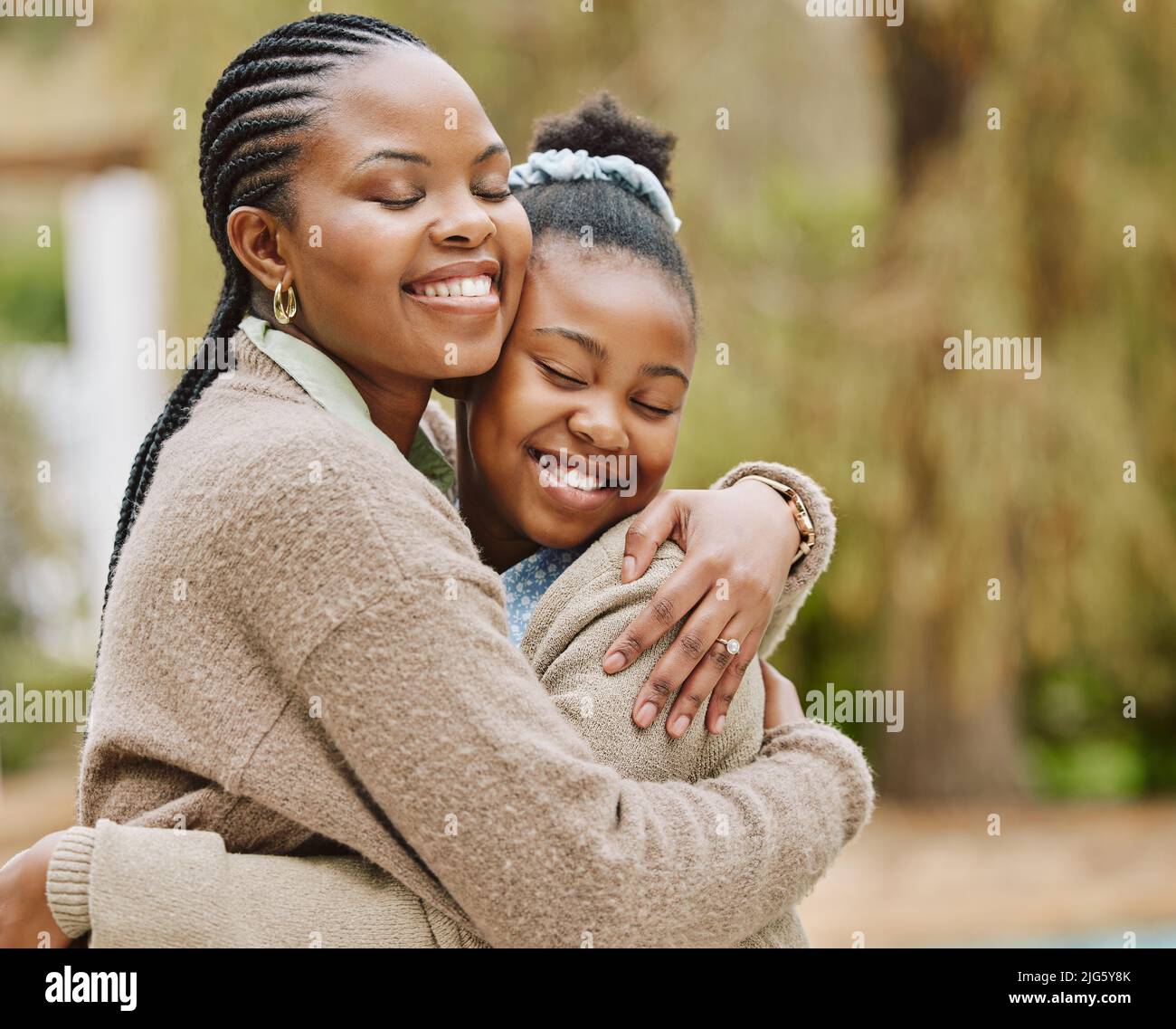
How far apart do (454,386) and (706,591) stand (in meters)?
0.50

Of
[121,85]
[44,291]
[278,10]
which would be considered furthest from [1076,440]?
[44,291]

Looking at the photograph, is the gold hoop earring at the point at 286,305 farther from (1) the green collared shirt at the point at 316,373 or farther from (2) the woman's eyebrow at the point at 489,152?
(2) the woman's eyebrow at the point at 489,152

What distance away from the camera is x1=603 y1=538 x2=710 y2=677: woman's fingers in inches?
59.1

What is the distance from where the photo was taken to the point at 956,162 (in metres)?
5.68

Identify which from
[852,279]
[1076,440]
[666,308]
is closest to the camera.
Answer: [666,308]

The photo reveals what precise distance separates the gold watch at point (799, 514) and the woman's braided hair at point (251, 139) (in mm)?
726

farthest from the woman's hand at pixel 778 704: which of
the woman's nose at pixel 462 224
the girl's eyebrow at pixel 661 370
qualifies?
the woman's nose at pixel 462 224

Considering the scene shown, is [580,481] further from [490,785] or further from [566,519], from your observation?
[490,785]

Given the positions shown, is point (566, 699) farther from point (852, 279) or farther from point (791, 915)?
point (852, 279)

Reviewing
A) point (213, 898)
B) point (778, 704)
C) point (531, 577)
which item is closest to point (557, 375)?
point (531, 577)

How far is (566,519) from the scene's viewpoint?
1.77 metres

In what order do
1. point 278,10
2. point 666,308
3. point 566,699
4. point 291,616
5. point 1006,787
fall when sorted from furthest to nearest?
point 1006,787 < point 278,10 < point 666,308 < point 566,699 < point 291,616

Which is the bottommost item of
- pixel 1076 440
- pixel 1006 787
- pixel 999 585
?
pixel 1006 787

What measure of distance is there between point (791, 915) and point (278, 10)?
15.0ft
